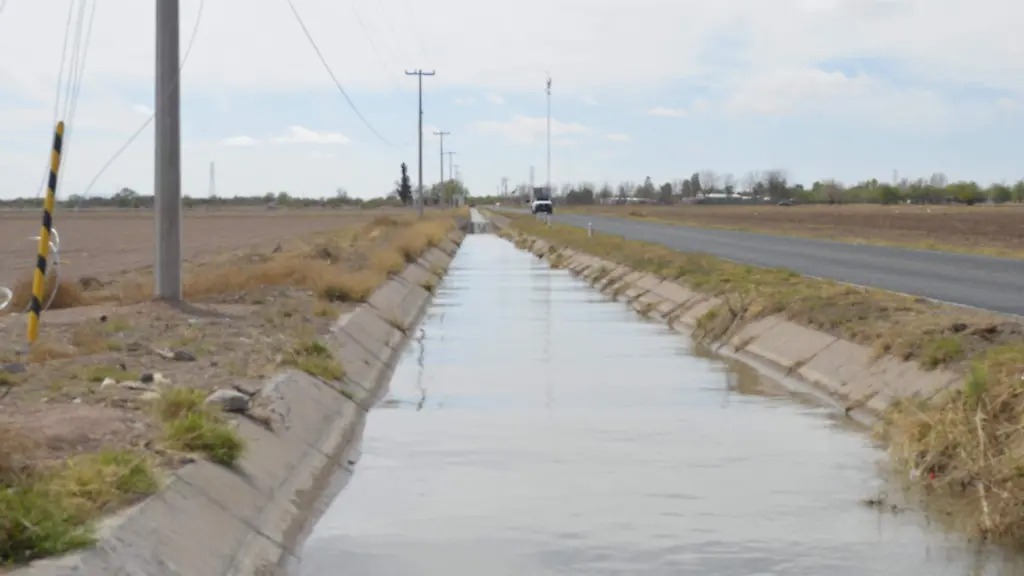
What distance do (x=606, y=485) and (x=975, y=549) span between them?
3329mm

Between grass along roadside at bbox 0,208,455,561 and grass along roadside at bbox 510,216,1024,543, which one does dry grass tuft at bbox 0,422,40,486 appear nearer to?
grass along roadside at bbox 0,208,455,561

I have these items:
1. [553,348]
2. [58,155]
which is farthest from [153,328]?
[553,348]

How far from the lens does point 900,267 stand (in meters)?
36.7

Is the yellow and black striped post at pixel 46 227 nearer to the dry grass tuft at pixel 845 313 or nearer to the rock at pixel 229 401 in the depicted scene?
the rock at pixel 229 401

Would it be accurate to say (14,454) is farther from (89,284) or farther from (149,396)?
(89,284)

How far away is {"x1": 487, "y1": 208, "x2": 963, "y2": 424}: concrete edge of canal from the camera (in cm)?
1697

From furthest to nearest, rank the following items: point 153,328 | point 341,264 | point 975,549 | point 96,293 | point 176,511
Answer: point 341,264, point 96,293, point 153,328, point 975,549, point 176,511

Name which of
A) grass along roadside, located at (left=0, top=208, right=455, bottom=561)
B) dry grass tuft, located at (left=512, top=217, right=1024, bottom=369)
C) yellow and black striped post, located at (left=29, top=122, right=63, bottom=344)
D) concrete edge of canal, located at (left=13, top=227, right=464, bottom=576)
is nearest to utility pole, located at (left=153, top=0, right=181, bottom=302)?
grass along roadside, located at (left=0, top=208, right=455, bottom=561)

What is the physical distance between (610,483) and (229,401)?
11.5 ft

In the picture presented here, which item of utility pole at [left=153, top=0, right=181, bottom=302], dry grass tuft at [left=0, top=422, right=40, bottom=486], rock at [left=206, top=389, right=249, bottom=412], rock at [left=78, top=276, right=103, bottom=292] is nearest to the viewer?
dry grass tuft at [left=0, top=422, right=40, bottom=486]

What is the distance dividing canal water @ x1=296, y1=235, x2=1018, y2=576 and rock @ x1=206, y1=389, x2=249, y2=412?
3.96ft

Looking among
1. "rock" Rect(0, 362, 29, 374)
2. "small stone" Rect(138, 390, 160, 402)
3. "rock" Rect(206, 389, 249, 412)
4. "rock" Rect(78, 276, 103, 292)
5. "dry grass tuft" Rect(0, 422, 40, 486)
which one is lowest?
"rock" Rect(78, 276, 103, 292)

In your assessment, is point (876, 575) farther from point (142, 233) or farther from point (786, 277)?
point (142, 233)

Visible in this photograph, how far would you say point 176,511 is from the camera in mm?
9672
